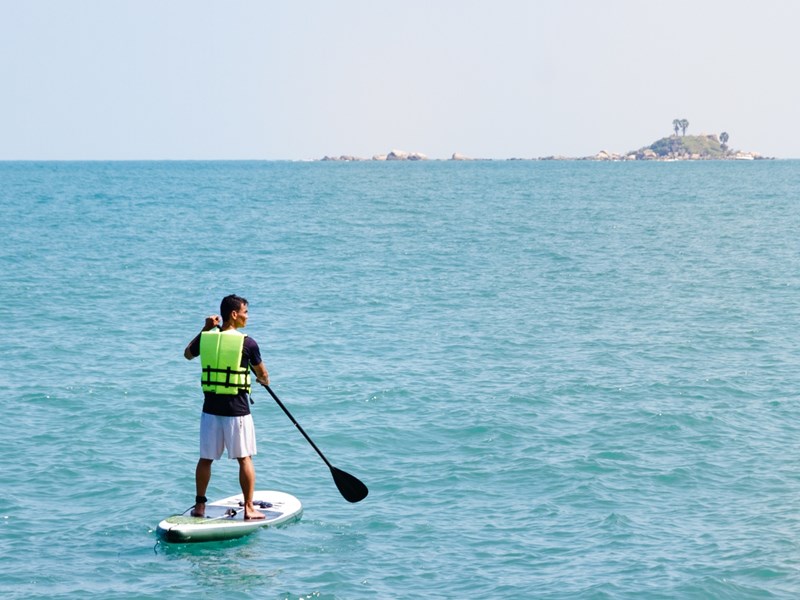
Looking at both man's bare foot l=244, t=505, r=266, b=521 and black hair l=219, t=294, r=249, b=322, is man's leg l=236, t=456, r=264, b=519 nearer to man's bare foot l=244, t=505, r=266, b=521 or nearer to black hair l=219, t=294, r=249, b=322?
man's bare foot l=244, t=505, r=266, b=521

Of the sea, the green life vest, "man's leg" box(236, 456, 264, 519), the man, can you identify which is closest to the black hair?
the man

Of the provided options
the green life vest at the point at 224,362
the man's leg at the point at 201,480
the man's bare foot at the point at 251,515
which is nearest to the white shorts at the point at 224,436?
the man's leg at the point at 201,480

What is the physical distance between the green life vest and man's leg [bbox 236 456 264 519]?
80 centimetres

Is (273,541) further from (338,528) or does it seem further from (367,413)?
(367,413)

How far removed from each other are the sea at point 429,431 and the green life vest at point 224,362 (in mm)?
1692

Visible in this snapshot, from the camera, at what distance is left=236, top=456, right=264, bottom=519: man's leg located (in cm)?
1158

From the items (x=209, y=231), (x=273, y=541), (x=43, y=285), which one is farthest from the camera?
(x=209, y=231)

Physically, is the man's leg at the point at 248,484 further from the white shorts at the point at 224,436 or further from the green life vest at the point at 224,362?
the green life vest at the point at 224,362

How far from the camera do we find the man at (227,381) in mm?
11164

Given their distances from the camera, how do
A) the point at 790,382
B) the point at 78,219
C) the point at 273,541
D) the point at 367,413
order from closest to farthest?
the point at 273,541 → the point at 367,413 → the point at 790,382 → the point at 78,219

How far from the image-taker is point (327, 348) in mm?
23016

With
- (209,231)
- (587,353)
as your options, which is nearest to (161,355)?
(587,353)

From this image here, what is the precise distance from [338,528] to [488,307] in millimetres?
17530

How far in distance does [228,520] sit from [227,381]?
1.61 m
